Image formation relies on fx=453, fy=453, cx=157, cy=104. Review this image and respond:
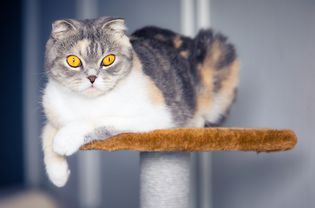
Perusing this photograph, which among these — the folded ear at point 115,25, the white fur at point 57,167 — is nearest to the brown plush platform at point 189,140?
the white fur at point 57,167

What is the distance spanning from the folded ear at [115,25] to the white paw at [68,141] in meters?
0.34

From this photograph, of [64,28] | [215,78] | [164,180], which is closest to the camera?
[64,28]

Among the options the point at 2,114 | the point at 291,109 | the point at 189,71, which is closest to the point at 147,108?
the point at 189,71

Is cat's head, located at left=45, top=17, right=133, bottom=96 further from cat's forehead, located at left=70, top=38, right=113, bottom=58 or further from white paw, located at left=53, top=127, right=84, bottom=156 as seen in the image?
white paw, located at left=53, top=127, right=84, bottom=156

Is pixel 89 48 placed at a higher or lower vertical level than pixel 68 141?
higher

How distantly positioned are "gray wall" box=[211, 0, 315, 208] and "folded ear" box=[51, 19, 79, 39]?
0.96 meters

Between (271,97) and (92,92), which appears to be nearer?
(92,92)

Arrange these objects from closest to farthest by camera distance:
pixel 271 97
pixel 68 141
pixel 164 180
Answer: pixel 68 141, pixel 164 180, pixel 271 97

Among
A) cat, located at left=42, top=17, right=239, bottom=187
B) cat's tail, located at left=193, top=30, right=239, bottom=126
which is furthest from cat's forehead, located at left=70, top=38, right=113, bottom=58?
cat's tail, located at left=193, top=30, right=239, bottom=126

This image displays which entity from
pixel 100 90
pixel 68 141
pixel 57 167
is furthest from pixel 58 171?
pixel 100 90

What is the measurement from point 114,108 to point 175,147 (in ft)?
0.73

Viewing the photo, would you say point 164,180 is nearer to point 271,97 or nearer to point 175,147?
point 175,147

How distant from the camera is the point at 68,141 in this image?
A: 1.23 m

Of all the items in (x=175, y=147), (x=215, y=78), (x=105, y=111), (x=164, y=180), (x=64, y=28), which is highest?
(x=64, y=28)
